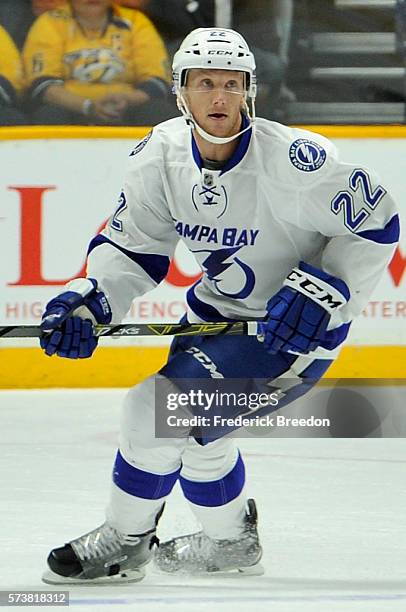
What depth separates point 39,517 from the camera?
3006 millimetres

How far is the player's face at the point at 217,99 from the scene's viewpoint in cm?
246

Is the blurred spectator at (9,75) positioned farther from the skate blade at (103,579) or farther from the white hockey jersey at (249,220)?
the skate blade at (103,579)

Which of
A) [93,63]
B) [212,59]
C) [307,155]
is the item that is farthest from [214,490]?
[93,63]

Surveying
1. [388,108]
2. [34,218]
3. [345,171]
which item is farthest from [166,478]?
[388,108]

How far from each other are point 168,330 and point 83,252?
1828mm

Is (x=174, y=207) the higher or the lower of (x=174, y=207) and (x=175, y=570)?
the higher

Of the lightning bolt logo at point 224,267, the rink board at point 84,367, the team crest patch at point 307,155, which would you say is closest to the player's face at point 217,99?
the team crest patch at point 307,155

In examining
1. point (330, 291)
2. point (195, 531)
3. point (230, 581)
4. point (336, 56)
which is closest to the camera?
point (330, 291)

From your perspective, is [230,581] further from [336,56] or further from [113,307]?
[336,56]

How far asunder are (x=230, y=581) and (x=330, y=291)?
63 cm

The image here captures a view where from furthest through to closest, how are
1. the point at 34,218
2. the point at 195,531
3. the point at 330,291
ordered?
1. the point at 34,218
2. the point at 195,531
3. the point at 330,291

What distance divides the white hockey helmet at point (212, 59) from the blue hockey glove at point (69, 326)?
41 centimetres

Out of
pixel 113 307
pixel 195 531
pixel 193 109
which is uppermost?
pixel 193 109

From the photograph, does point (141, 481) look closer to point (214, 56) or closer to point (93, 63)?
point (214, 56)
